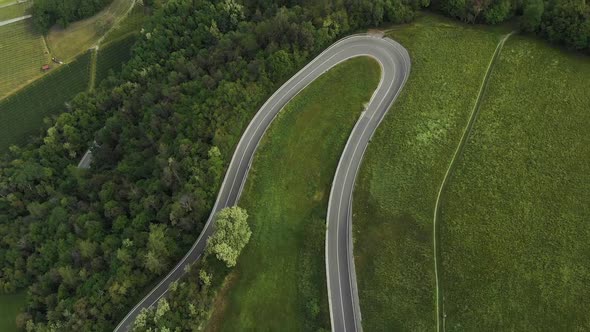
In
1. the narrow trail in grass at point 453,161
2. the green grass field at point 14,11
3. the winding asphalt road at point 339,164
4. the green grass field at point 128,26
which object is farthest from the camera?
the green grass field at point 14,11

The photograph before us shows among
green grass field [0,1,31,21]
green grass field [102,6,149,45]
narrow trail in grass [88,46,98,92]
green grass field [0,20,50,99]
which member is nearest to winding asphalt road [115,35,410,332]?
narrow trail in grass [88,46,98,92]

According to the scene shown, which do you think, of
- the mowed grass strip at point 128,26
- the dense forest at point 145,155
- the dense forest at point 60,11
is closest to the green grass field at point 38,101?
the mowed grass strip at point 128,26

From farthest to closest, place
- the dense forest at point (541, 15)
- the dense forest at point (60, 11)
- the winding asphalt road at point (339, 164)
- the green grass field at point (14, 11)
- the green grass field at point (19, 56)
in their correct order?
the green grass field at point (14, 11), the dense forest at point (60, 11), the green grass field at point (19, 56), the dense forest at point (541, 15), the winding asphalt road at point (339, 164)

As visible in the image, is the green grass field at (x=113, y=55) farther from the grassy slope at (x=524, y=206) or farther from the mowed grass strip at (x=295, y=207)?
the grassy slope at (x=524, y=206)

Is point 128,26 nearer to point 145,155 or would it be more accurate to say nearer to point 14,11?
point 14,11

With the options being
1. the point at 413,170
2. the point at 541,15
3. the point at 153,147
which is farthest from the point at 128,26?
the point at 541,15

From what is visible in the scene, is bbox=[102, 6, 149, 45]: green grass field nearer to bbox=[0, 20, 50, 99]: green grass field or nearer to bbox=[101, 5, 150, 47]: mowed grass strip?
bbox=[101, 5, 150, 47]: mowed grass strip

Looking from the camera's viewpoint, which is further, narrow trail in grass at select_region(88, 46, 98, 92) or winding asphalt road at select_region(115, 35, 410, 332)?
narrow trail in grass at select_region(88, 46, 98, 92)
